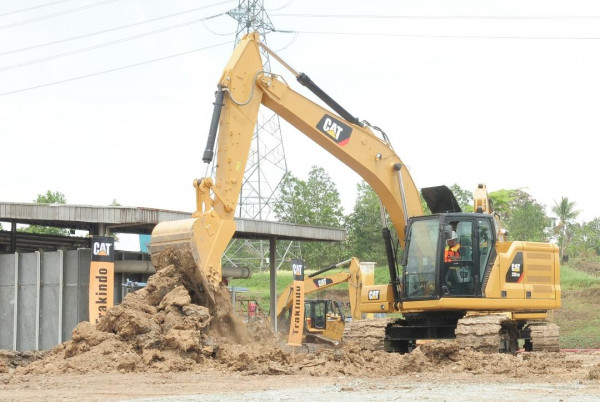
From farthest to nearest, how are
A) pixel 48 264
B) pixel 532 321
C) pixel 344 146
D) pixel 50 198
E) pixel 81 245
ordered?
pixel 50 198, pixel 81 245, pixel 48 264, pixel 532 321, pixel 344 146

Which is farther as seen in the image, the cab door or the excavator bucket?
the cab door

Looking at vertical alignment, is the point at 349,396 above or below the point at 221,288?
below

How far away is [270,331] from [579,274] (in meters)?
32.2

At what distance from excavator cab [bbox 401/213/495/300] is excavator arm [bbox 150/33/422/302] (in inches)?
43.8

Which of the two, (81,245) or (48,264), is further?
(81,245)

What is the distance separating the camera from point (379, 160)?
16969mm

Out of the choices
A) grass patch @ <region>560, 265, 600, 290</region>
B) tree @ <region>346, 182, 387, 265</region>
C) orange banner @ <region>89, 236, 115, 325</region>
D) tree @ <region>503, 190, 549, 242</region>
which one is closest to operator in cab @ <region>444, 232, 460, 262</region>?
orange banner @ <region>89, 236, 115, 325</region>

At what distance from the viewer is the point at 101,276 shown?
17328 mm

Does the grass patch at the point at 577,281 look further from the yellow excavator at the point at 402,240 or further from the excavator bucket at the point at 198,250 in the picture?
the excavator bucket at the point at 198,250

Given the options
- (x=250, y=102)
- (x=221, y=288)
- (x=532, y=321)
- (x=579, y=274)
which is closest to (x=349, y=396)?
(x=221, y=288)

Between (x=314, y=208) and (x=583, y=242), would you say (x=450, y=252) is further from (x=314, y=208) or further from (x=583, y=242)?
(x=583, y=242)

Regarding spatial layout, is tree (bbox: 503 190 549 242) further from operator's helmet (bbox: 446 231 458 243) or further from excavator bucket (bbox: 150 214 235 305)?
excavator bucket (bbox: 150 214 235 305)

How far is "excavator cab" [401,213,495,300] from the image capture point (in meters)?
15.5

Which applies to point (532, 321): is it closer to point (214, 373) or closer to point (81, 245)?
point (214, 373)
